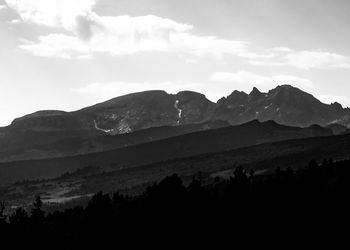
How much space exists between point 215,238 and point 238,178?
114ft

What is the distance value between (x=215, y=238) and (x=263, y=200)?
24.0 meters

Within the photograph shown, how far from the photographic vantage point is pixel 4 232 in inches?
5389

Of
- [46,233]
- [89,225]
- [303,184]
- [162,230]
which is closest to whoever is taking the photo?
[162,230]

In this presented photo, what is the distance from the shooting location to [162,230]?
12462cm

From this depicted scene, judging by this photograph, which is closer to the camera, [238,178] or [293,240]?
[293,240]

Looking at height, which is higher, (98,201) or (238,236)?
(98,201)

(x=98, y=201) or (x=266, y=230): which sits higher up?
(x=98, y=201)

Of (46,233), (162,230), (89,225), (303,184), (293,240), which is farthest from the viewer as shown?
(303,184)

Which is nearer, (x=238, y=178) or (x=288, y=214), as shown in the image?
(x=288, y=214)

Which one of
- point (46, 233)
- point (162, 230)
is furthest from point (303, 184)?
point (46, 233)

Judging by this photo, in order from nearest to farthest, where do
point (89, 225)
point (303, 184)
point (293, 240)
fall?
1. point (293, 240)
2. point (89, 225)
3. point (303, 184)

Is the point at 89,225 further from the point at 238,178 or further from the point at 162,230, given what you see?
the point at 238,178

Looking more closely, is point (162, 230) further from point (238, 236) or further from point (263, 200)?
point (263, 200)

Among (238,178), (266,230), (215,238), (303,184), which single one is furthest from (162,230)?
(303,184)
